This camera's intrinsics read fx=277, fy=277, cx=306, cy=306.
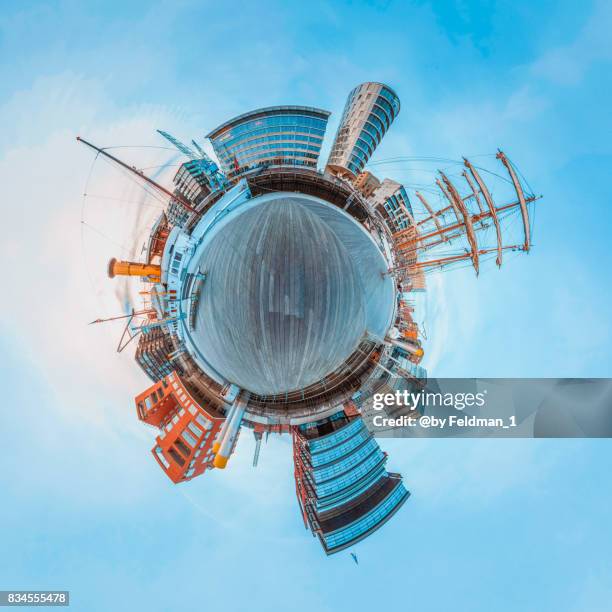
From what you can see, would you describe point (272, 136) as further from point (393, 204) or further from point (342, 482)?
point (342, 482)

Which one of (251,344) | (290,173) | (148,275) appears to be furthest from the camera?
(290,173)

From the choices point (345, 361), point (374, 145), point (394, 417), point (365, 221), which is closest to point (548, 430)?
point (394, 417)

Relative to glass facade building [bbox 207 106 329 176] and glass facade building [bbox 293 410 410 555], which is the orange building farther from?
glass facade building [bbox 207 106 329 176]

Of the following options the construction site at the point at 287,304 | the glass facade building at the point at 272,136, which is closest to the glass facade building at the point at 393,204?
the construction site at the point at 287,304

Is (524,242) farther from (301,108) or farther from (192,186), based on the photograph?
(192,186)

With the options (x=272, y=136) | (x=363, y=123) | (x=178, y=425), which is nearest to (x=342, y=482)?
(x=178, y=425)
